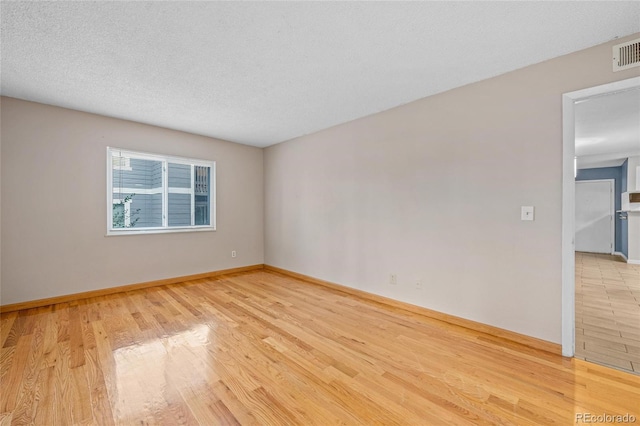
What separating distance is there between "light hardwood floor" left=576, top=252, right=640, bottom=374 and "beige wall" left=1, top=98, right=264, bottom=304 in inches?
196

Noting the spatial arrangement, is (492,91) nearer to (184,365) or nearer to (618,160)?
(184,365)

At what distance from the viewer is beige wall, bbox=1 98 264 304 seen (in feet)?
10.1

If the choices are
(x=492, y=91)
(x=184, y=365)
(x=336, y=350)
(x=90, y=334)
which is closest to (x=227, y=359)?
(x=184, y=365)

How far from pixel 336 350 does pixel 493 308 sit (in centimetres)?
153

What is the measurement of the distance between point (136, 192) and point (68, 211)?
0.86 m

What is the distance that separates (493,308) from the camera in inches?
98.5

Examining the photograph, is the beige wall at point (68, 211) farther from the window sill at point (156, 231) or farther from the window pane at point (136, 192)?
the window pane at point (136, 192)

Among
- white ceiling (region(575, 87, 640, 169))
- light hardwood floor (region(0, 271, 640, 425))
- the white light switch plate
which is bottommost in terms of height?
light hardwood floor (region(0, 271, 640, 425))

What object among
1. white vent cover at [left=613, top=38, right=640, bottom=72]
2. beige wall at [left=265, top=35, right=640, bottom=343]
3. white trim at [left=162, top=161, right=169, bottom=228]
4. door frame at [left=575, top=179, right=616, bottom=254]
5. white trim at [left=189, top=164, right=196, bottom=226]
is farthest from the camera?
door frame at [left=575, top=179, right=616, bottom=254]

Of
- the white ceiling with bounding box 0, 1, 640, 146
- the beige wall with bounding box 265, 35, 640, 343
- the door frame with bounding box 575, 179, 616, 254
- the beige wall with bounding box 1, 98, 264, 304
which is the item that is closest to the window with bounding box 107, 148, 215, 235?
the beige wall with bounding box 1, 98, 264, 304

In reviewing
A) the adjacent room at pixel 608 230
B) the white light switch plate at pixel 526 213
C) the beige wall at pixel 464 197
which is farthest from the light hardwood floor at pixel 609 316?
the white light switch plate at pixel 526 213

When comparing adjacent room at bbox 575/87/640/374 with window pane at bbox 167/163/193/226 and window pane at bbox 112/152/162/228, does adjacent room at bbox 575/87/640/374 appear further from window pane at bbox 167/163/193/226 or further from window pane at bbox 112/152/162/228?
window pane at bbox 112/152/162/228

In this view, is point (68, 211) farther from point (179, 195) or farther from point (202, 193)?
point (202, 193)

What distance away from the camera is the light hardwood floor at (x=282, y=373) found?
1.51 metres
